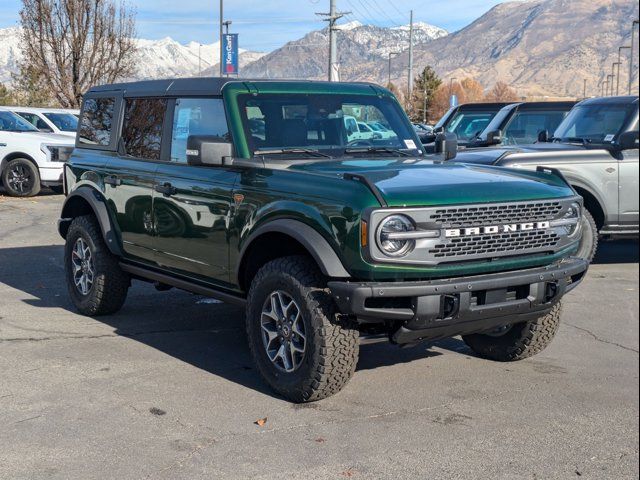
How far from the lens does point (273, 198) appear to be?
17.6 ft

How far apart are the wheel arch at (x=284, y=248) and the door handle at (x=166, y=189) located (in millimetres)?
969

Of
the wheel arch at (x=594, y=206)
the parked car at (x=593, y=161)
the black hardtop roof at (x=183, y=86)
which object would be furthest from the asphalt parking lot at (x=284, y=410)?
the wheel arch at (x=594, y=206)

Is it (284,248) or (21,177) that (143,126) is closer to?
(284,248)

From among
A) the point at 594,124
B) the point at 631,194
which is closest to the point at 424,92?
the point at 594,124

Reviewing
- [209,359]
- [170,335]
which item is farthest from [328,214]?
[170,335]

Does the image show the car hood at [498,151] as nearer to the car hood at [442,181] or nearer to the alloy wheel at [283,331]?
the car hood at [442,181]

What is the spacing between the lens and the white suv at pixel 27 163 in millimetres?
17547

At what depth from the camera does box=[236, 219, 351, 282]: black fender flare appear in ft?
15.9

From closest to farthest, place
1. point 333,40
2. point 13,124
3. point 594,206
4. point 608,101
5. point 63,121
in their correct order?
1. point 594,206
2. point 608,101
3. point 13,124
4. point 63,121
5. point 333,40

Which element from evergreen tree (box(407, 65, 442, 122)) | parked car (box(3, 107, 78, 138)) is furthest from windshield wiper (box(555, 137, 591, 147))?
evergreen tree (box(407, 65, 442, 122))

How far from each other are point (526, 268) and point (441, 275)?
674 millimetres

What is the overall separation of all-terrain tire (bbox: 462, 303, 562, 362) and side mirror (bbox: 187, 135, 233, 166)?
7.34 feet

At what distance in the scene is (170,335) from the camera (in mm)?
7055

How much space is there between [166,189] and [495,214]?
255 centimetres
